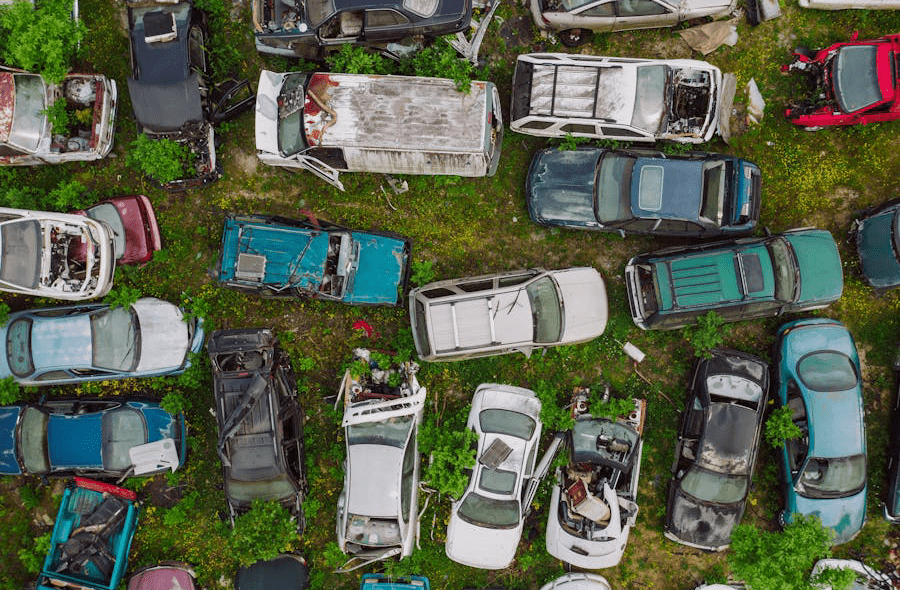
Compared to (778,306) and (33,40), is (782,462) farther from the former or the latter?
(33,40)

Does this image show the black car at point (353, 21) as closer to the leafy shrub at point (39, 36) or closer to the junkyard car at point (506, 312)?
the leafy shrub at point (39, 36)

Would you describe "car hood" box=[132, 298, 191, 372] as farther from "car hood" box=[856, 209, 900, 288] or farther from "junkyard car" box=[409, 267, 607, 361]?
"car hood" box=[856, 209, 900, 288]

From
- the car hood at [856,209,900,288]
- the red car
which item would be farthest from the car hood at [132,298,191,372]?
the car hood at [856,209,900,288]

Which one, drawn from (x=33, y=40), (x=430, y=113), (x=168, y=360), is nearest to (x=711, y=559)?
(x=430, y=113)

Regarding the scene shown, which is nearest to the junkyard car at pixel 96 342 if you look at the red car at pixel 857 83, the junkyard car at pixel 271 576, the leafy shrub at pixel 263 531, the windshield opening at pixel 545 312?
the leafy shrub at pixel 263 531

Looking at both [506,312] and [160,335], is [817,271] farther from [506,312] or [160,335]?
[160,335]

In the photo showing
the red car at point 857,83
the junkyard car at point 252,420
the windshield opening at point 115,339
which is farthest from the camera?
the windshield opening at point 115,339
